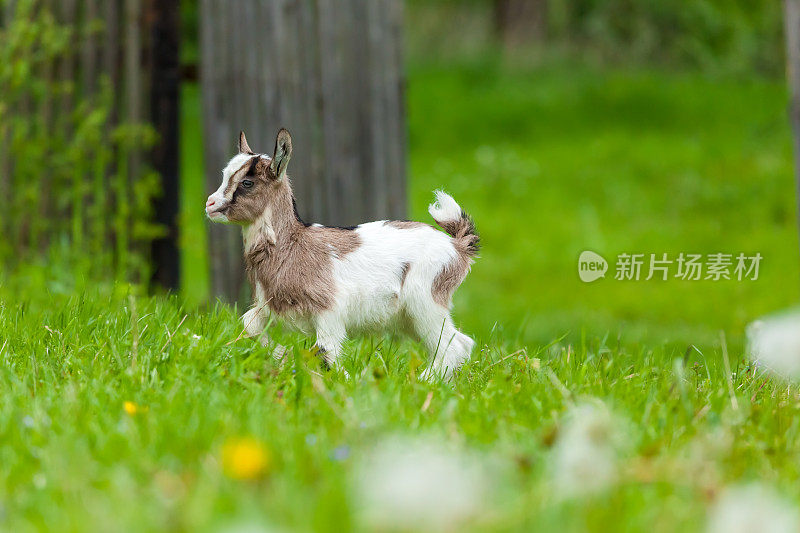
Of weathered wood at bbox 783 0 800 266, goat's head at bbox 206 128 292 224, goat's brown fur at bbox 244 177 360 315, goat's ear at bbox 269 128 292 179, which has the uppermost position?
weathered wood at bbox 783 0 800 266

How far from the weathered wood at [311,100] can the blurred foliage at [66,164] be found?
824mm

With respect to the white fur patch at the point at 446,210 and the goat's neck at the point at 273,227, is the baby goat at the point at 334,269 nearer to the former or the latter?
the goat's neck at the point at 273,227

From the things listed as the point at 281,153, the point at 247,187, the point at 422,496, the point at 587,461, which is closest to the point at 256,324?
the point at 247,187

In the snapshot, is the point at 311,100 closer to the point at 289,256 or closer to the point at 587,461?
the point at 289,256

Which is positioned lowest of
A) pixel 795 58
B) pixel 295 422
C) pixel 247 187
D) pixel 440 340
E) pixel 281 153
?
pixel 295 422

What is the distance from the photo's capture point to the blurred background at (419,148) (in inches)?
227

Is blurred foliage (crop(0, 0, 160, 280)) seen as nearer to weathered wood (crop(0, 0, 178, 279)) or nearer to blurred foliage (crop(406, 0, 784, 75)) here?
weathered wood (crop(0, 0, 178, 279))

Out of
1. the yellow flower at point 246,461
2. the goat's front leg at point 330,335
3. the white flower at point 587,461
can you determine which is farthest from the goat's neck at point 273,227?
the white flower at point 587,461

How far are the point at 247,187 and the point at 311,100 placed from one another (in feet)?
8.43

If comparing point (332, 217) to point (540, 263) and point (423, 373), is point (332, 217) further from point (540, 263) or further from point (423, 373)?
point (540, 263)

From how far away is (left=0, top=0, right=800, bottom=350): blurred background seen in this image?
18.9 feet

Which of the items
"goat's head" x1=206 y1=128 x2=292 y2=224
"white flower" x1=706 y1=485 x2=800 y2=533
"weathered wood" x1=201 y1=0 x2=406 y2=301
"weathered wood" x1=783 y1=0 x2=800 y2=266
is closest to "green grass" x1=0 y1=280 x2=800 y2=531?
"white flower" x1=706 y1=485 x2=800 y2=533

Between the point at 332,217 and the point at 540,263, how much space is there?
3796 millimetres

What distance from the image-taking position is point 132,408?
2832 mm
